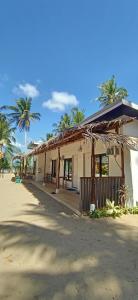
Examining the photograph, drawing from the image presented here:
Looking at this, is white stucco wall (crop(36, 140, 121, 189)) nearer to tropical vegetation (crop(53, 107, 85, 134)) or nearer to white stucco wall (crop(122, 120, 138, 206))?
white stucco wall (crop(122, 120, 138, 206))

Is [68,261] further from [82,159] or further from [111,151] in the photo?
[82,159]

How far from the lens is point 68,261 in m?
4.02

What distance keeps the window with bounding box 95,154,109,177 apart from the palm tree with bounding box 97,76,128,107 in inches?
854

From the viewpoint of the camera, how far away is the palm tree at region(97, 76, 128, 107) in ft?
105

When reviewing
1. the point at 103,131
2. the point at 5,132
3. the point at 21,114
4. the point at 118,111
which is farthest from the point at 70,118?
the point at 103,131

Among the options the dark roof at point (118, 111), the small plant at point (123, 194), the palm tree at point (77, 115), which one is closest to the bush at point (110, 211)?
the small plant at point (123, 194)

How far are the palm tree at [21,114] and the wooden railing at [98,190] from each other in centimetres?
3147

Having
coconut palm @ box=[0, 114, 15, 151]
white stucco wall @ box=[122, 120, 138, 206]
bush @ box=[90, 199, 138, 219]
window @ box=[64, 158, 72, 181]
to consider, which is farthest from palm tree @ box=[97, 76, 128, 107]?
Result: bush @ box=[90, 199, 138, 219]

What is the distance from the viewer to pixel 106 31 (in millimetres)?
11359

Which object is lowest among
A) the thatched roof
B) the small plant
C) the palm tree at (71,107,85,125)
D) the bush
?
the bush

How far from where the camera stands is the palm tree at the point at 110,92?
32.1m

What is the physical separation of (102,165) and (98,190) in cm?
313

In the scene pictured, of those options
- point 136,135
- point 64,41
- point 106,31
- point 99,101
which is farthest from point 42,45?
point 99,101

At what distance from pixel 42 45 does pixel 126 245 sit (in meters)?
11.7
